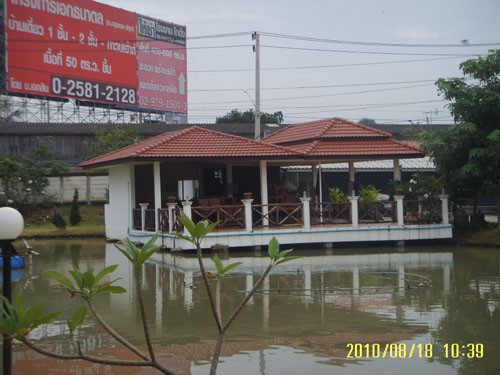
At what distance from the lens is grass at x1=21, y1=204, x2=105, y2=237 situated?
78.7 ft

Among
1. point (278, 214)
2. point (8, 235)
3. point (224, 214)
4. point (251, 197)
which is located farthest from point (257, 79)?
point (8, 235)

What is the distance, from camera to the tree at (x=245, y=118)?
4616cm

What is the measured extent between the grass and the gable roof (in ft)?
26.7

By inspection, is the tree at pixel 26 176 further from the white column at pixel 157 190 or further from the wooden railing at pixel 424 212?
the wooden railing at pixel 424 212

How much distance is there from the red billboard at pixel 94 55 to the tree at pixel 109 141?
7.60 ft

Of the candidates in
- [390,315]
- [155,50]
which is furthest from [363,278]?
[155,50]

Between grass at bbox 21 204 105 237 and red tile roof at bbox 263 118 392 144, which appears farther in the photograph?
grass at bbox 21 204 105 237

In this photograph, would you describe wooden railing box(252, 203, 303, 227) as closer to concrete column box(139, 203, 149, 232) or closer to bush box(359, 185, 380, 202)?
bush box(359, 185, 380, 202)

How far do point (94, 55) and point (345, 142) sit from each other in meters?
16.0

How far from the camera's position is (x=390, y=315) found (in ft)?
30.0

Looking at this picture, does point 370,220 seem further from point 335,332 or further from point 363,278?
point 335,332

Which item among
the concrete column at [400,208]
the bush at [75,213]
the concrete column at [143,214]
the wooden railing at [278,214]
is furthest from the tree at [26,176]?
the concrete column at [400,208]

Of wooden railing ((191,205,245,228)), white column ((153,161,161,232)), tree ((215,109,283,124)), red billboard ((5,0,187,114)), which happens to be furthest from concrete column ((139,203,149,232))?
tree ((215,109,283,124))

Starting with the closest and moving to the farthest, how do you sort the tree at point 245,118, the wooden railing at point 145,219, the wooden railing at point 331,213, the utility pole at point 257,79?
the wooden railing at point 331,213, the wooden railing at point 145,219, the utility pole at point 257,79, the tree at point 245,118
